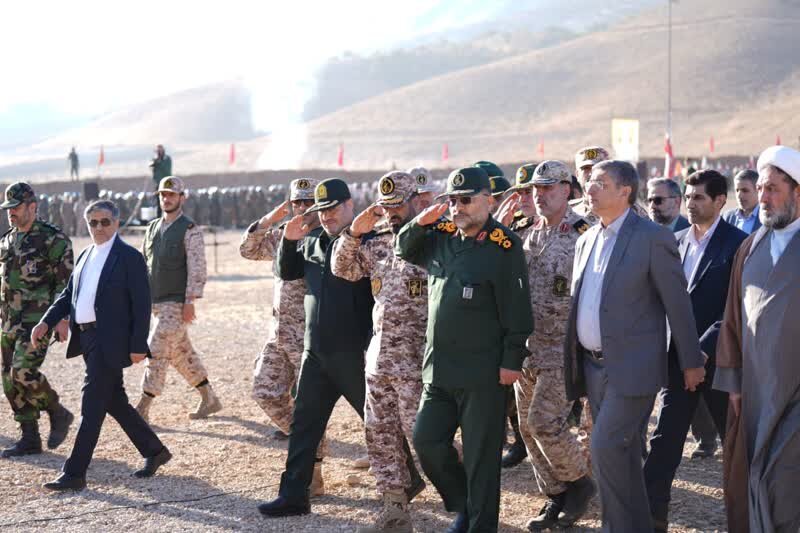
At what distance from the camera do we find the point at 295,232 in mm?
7348

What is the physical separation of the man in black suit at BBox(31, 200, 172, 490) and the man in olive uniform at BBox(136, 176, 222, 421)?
1596 millimetres

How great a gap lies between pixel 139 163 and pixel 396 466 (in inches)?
3094

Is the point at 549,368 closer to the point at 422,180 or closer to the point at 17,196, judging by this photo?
the point at 422,180

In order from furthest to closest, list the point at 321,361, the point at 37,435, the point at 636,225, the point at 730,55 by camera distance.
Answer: the point at 730,55 → the point at 37,435 → the point at 321,361 → the point at 636,225

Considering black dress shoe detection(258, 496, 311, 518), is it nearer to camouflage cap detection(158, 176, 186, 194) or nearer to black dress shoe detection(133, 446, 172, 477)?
black dress shoe detection(133, 446, 172, 477)

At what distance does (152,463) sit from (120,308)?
110cm

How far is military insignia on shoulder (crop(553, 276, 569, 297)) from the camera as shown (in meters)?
7.12

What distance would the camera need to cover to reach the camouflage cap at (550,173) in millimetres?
7152

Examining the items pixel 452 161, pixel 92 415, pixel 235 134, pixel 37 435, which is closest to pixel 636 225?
pixel 92 415

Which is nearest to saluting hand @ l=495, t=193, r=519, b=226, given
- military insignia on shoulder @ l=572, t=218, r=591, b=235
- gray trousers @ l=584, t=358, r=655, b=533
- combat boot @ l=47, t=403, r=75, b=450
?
military insignia on shoulder @ l=572, t=218, r=591, b=235

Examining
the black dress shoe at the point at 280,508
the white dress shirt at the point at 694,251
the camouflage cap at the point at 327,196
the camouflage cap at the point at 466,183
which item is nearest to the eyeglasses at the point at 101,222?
the camouflage cap at the point at 327,196

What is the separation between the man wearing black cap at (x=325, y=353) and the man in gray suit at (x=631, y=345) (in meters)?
1.64

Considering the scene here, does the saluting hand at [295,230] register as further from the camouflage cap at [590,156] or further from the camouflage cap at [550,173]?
the camouflage cap at [590,156]

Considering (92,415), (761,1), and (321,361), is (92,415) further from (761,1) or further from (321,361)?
(761,1)
